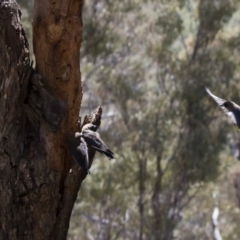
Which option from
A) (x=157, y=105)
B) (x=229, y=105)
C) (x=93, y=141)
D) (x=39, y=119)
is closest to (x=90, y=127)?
(x=93, y=141)

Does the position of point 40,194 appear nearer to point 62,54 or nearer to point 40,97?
point 40,97

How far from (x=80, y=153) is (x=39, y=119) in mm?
327

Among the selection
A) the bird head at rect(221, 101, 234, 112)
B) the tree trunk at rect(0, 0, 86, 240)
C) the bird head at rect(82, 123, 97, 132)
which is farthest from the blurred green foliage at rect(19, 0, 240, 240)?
the tree trunk at rect(0, 0, 86, 240)

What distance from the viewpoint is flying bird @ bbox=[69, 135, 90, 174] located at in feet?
11.8

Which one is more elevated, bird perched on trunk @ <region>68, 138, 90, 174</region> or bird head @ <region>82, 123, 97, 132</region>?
bird head @ <region>82, 123, 97, 132</region>

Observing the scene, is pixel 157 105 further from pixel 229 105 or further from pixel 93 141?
pixel 93 141

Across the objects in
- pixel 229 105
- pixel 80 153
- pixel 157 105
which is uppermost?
pixel 157 105

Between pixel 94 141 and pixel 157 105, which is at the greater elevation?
pixel 157 105

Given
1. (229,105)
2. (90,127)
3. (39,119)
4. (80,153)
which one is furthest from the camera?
(229,105)

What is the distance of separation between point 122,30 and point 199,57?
2.00m

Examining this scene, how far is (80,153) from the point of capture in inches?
142

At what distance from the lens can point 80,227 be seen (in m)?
14.1

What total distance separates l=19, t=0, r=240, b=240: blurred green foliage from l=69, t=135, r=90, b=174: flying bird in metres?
7.70

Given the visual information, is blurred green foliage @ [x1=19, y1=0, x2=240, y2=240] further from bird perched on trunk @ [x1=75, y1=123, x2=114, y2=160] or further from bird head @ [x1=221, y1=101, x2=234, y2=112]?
bird perched on trunk @ [x1=75, y1=123, x2=114, y2=160]
